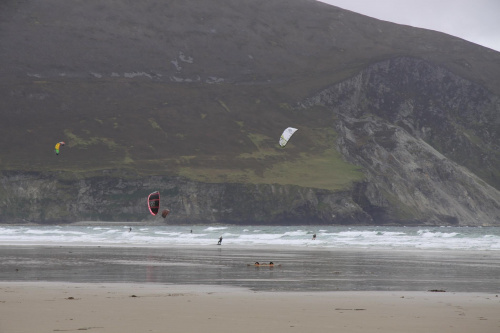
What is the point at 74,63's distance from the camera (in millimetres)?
191375

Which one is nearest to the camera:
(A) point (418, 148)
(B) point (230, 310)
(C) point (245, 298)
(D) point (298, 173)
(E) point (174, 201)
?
(B) point (230, 310)

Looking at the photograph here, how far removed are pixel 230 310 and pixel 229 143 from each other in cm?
15096

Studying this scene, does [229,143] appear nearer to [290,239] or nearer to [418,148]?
[418,148]

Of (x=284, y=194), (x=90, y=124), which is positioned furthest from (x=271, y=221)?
(x=90, y=124)

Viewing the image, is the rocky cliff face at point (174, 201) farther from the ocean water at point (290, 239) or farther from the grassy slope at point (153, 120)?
the ocean water at point (290, 239)

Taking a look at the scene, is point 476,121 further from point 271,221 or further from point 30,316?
point 30,316

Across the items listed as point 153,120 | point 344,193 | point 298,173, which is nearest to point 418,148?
point 344,193

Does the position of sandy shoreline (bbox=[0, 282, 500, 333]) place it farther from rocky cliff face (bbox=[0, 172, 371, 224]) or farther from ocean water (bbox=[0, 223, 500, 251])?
rocky cliff face (bbox=[0, 172, 371, 224])

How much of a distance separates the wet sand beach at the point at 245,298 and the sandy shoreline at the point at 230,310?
0.06 ft

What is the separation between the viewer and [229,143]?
166625 millimetres

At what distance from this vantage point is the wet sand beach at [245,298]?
13977 mm

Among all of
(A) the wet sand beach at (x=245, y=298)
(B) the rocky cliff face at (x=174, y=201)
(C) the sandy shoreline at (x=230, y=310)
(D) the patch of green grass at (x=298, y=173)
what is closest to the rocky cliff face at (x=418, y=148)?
(D) the patch of green grass at (x=298, y=173)

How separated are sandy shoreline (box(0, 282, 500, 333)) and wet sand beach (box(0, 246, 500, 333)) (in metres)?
0.02

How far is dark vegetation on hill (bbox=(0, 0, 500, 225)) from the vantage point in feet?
478
